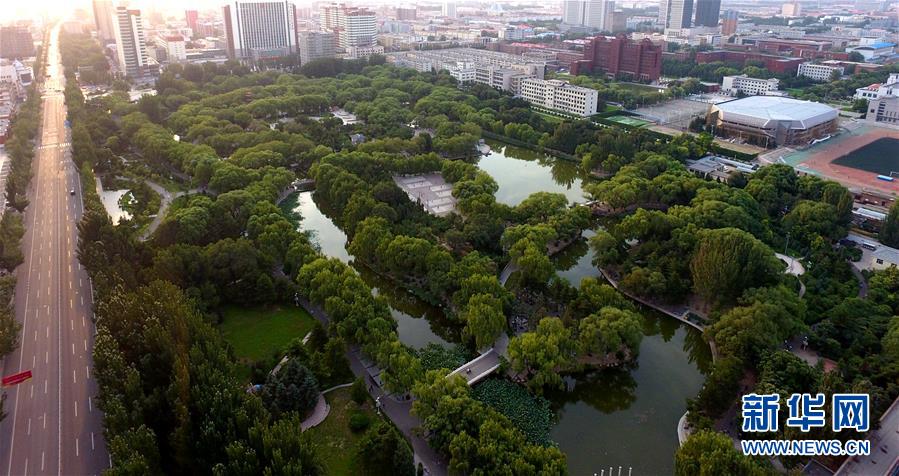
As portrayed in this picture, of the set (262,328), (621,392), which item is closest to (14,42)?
(262,328)

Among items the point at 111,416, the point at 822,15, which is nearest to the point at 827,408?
the point at 111,416

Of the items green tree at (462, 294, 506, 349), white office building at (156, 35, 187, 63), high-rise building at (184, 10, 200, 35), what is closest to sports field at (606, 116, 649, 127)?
green tree at (462, 294, 506, 349)

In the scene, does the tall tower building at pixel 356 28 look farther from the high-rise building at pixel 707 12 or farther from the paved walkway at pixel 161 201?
the high-rise building at pixel 707 12

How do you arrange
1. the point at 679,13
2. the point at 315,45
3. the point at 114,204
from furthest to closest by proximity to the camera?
the point at 679,13 → the point at 315,45 → the point at 114,204

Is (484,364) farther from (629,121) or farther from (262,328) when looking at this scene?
(629,121)

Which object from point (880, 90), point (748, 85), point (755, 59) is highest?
point (755, 59)

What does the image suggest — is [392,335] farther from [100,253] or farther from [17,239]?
[17,239]

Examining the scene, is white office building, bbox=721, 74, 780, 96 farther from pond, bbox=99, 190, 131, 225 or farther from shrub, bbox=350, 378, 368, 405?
shrub, bbox=350, 378, 368, 405
